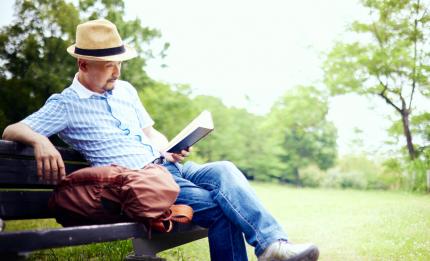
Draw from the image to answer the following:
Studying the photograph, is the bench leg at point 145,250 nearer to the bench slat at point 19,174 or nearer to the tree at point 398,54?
the bench slat at point 19,174

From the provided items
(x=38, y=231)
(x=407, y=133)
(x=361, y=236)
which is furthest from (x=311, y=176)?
(x=38, y=231)

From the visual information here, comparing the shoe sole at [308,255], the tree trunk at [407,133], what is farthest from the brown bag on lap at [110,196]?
the tree trunk at [407,133]

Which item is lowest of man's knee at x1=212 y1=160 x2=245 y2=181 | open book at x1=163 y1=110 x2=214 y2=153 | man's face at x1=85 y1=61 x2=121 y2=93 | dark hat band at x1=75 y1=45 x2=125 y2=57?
man's knee at x1=212 y1=160 x2=245 y2=181

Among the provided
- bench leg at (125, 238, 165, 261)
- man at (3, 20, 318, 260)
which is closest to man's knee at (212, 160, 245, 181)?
man at (3, 20, 318, 260)

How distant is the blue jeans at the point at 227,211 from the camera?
183 centimetres

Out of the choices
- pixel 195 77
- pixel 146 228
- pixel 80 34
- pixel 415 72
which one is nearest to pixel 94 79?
pixel 80 34

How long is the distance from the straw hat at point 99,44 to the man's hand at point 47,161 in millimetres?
453

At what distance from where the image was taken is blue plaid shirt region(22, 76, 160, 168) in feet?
6.35

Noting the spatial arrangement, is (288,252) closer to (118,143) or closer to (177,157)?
(177,157)

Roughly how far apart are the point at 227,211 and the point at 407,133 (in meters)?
2.69

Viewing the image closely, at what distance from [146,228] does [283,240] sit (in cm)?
52

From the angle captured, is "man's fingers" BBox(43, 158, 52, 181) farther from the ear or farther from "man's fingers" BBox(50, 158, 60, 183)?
the ear

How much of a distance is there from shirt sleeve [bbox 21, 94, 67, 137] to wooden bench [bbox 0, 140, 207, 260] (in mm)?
92

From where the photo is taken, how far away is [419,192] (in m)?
3.83
